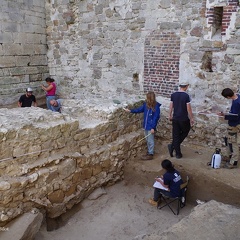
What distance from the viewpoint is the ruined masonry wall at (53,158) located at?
4590mm

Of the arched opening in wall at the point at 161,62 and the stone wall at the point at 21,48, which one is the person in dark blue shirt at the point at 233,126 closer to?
the arched opening in wall at the point at 161,62

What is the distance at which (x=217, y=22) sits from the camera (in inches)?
269

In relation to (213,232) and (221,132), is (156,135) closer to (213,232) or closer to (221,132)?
(221,132)

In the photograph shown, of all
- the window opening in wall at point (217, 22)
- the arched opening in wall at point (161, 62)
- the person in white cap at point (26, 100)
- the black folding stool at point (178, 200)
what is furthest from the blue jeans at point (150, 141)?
the person in white cap at point (26, 100)

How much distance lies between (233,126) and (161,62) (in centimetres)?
261

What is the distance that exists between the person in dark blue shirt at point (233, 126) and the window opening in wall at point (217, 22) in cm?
169

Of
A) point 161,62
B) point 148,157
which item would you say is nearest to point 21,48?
point 161,62

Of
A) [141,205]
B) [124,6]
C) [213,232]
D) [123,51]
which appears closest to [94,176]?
[141,205]

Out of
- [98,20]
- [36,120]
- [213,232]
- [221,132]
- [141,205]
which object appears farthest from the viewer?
[98,20]

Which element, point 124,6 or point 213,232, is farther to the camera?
point 124,6

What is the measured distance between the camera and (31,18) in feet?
31.0

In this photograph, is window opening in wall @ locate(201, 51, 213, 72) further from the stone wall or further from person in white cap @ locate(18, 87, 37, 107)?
the stone wall

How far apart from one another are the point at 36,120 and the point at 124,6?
4.50 m

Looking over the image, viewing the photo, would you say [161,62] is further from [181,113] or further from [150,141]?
[150,141]
